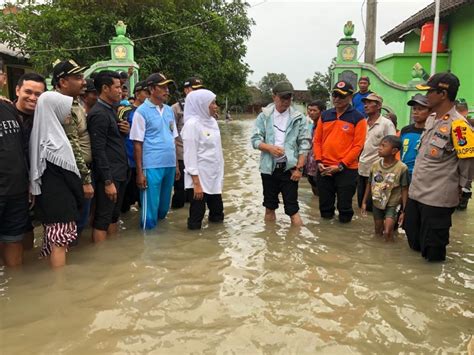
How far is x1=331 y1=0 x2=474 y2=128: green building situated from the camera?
10.3 meters

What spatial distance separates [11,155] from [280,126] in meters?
2.91

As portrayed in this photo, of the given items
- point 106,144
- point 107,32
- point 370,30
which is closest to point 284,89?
point 106,144

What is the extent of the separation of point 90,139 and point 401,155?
3499mm

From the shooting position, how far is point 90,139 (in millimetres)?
4117

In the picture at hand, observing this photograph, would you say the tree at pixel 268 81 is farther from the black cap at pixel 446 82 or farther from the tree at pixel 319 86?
the black cap at pixel 446 82

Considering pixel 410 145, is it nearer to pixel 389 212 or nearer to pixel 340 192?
pixel 389 212

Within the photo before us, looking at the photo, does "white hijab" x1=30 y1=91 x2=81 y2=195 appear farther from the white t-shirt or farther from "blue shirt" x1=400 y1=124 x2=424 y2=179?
"blue shirt" x1=400 y1=124 x2=424 y2=179

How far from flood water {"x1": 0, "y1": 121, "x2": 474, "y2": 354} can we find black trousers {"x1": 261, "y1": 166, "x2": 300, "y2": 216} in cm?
39

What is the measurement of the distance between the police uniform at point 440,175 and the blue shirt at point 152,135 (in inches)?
106

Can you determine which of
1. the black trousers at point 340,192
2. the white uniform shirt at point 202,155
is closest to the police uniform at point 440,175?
the black trousers at point 340,192

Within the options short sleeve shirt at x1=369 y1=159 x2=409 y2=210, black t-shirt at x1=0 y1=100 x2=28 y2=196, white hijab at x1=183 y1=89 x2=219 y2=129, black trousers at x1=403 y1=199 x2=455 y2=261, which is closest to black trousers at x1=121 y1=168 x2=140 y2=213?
white hijab at x1=183 y1=89 x2=219 y2=129

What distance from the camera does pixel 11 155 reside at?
333 cm

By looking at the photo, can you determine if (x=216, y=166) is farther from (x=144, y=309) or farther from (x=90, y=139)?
(x=144, y=309)

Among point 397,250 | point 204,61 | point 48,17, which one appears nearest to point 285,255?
point 397,250
